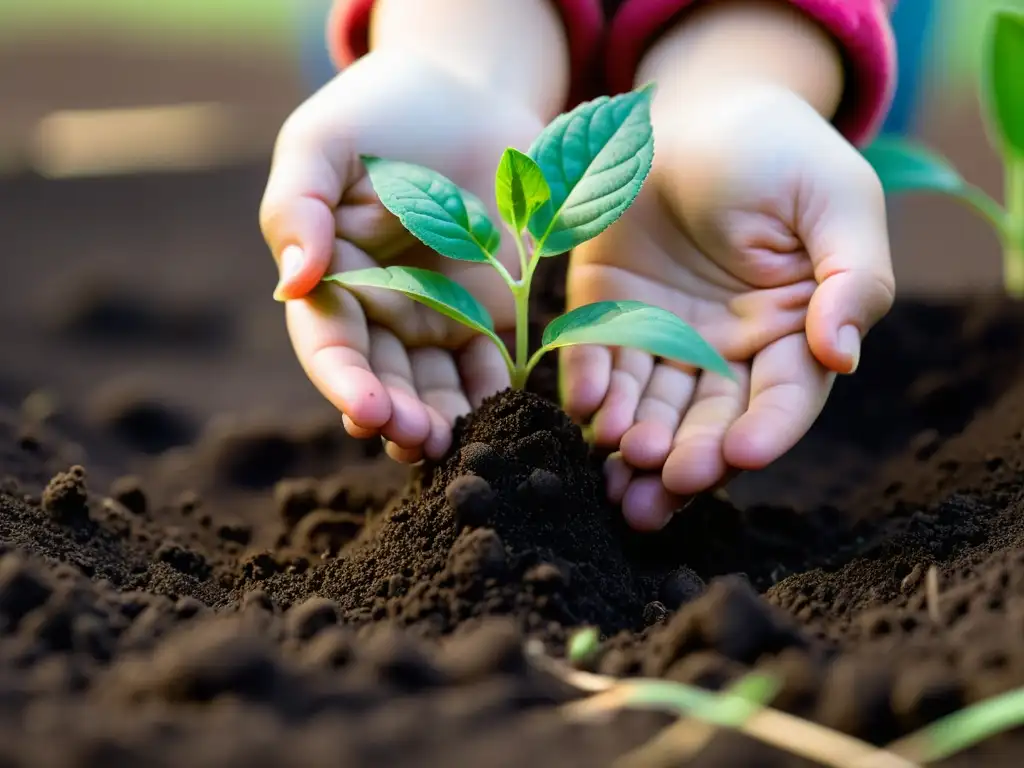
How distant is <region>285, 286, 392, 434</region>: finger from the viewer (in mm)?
843

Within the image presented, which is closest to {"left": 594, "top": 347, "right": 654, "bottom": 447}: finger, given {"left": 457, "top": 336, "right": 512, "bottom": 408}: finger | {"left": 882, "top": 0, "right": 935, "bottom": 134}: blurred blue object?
{"left": 457, "top": 336, "right": 512, "bottom": 408}: finger

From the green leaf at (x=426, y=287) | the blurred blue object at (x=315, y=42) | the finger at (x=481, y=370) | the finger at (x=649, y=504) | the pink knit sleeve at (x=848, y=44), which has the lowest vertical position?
the finger at (x=649, y=504)

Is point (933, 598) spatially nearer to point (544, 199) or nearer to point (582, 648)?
point (582, 648)

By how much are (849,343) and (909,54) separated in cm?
124

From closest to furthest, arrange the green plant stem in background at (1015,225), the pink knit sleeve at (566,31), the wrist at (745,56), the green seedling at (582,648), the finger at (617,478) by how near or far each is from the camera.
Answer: the green seedling at (582,648) → the finger at (617,478) → the wrist at (745,56) → the pink knit sleeve at (566,31) → the green plant stem in background at (1015,225)

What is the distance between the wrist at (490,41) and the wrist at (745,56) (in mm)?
123

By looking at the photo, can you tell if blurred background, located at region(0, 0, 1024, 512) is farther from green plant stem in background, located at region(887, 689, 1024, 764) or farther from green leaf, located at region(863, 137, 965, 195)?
green plant stem in background, located at region(887, 689, 1024, 764)

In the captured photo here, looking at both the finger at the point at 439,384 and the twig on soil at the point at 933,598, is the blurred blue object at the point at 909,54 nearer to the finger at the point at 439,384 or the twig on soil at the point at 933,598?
the finger at the point at 439,384

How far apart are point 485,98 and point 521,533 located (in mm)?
528

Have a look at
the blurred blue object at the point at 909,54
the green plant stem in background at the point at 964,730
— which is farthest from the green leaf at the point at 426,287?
the blurred blue object at the point at 909,54

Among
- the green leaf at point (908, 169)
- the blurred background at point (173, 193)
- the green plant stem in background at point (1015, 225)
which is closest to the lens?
the green leaf at point (908, 169)

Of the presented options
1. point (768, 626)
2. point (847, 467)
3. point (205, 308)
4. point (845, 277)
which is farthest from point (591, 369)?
point (205, 308)

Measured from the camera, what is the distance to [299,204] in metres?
0.91

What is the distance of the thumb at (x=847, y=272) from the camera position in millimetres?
895
